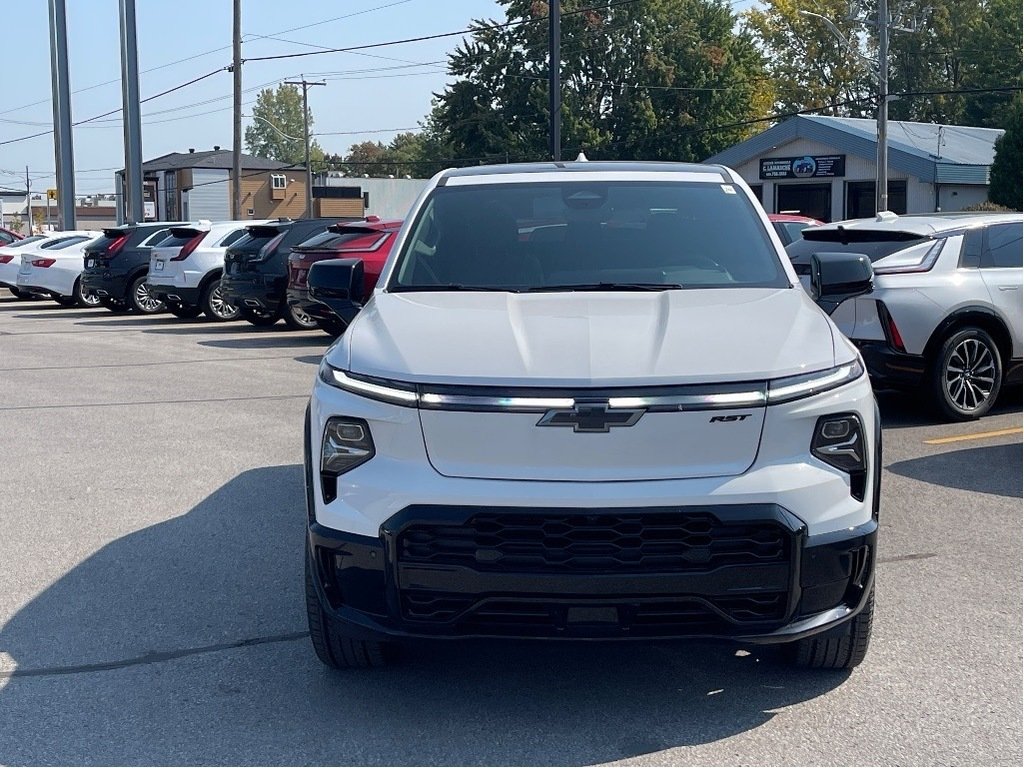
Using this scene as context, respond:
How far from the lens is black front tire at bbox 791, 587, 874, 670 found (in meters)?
4.25

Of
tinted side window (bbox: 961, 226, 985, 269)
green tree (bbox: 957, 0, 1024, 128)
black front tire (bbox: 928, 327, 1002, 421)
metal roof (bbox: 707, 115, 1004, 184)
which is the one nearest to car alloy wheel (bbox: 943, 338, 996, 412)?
black front tire (bbox: 928, 327, 1002, 421)

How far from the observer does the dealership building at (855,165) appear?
4578 centimetres

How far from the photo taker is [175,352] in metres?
16.3

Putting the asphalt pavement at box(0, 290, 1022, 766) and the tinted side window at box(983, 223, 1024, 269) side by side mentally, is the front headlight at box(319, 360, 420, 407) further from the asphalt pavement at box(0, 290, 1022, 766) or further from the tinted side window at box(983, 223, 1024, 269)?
the tinted side window at box(983, 223, 1024, 269)

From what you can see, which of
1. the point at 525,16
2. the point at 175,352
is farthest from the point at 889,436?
the point at 525,16

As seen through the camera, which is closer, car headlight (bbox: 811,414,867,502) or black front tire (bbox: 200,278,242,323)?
car headlight (bbox: 811,414,867,502)

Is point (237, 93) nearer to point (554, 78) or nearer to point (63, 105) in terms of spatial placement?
point (63, 105)

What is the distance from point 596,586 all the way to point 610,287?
5.40ft

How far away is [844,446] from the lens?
13.1 ft

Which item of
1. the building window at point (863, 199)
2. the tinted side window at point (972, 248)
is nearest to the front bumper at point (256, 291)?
the tinted side window at point (972, 248)

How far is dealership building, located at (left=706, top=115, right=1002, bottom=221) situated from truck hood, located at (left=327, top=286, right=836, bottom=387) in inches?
1691

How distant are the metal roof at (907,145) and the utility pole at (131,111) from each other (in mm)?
24573

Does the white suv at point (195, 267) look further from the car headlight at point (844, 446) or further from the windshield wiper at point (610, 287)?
the car headlight at point (844, 446)

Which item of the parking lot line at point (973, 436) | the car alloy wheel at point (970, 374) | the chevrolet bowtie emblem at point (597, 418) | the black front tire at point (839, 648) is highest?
the chevrolet bowtie emblem at point (597, 418)
